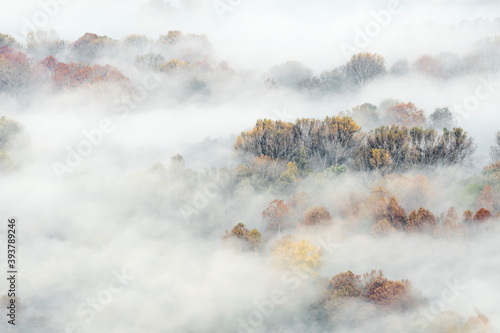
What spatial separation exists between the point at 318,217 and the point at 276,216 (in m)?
6.30

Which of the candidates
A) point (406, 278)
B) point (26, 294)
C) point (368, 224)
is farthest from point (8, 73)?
point (406, 278)

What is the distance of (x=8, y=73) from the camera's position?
4675 inches

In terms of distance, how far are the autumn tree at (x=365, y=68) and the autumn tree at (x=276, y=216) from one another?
75.9 meters

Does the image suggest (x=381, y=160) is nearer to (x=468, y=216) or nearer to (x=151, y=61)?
(x=468, y=216)

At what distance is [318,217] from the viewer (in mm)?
59312

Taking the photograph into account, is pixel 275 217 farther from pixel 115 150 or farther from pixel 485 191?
pixel 115 150

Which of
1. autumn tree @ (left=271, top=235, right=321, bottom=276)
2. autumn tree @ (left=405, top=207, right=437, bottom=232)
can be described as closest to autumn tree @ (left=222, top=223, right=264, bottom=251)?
autumn tree @ (left=271, top=235, right=321, bottom=276)

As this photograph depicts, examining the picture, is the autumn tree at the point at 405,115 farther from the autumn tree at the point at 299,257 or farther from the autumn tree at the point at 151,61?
the autumn tree at the point at 151,61

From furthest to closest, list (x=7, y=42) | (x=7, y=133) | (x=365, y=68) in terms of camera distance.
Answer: (x=7, y=42) → (x=365, y=68) → (x=7, y=133)

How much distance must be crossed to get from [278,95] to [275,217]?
2858 inches

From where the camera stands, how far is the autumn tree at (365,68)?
126062 mm

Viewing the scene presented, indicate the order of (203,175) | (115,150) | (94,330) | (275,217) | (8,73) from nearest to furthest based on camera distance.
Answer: (94,330), (275,217), (203,175), (115,150), (8,73)

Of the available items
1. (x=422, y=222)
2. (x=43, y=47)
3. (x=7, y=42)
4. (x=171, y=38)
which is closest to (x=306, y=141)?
(x=422, y=222)

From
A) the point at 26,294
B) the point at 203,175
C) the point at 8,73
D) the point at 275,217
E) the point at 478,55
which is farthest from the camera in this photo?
the point at 478,55
